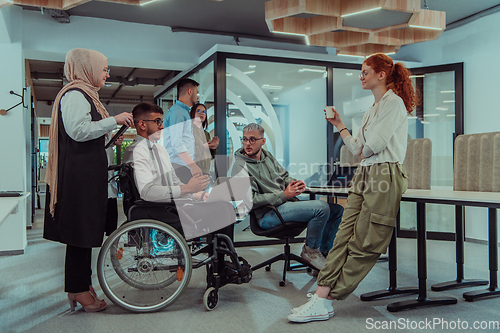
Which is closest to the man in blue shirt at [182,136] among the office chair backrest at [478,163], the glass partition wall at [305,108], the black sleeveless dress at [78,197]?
the black sleeveless dress at [78,197]

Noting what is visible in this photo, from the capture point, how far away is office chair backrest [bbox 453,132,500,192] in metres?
2.80

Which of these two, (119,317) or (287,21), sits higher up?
(287,21)

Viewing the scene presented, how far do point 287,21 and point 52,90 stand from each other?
967 centimetres

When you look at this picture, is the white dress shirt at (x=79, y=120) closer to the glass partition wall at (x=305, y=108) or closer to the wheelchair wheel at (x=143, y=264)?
the wheelchair wheel at (x=143, y=264)

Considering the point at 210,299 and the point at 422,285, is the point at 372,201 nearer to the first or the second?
the point at 422,285

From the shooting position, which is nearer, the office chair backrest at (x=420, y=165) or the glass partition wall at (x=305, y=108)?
the office chair backrest at (x=420, y=165)

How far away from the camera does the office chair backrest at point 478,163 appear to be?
110 inches

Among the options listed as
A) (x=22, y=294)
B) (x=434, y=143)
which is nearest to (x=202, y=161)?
(x=22, y=294)

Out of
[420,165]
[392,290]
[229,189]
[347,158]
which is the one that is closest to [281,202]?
[229,189]

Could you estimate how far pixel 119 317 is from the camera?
2.25m

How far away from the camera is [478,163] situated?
2.91 metres

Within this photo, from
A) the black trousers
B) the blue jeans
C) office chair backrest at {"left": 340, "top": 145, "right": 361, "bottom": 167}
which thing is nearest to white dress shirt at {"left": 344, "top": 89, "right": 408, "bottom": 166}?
the blue jeans

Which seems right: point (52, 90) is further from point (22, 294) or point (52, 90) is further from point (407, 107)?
point (407, 107)

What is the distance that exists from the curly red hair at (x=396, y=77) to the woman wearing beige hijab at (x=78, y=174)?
1479mm
